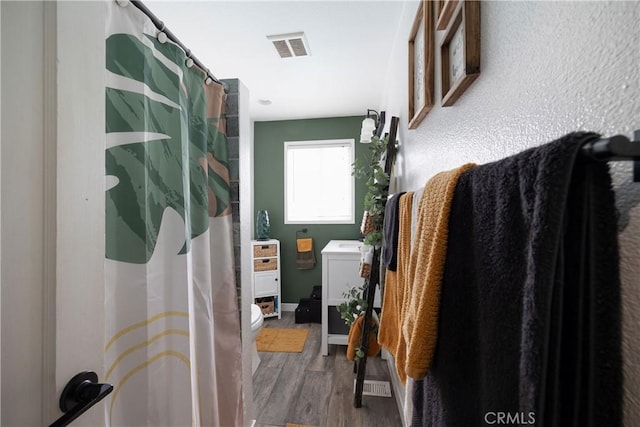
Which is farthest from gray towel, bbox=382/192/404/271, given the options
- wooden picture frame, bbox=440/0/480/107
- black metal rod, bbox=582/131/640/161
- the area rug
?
the area rug

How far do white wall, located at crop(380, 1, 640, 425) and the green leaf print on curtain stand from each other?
36.8 inches

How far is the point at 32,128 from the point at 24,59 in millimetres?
117

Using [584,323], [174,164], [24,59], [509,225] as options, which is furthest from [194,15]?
[584,323]

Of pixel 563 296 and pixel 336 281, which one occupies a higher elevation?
pixel 563 296

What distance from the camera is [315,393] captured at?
1752 mm

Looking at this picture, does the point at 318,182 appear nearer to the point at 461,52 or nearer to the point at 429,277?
the point at 461,52

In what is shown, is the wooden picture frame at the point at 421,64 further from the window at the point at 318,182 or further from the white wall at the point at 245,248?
the window at the point at 318,182

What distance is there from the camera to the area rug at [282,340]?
2.34 meters

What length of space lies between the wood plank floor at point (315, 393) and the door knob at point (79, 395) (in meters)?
1.29

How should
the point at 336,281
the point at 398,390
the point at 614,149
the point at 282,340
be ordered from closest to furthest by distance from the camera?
1. the point at 614,149
2. the point at 398,390
3. the point at 336,281
4. the point at 282,340

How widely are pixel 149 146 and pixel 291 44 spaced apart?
4.63ft

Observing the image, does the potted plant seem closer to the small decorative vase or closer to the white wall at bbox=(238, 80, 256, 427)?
the white wall at bbox=(238, 80, 256, 427)

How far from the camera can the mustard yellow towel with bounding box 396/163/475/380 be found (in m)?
0.45

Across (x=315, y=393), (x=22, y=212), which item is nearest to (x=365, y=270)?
(x=315, y=393)
